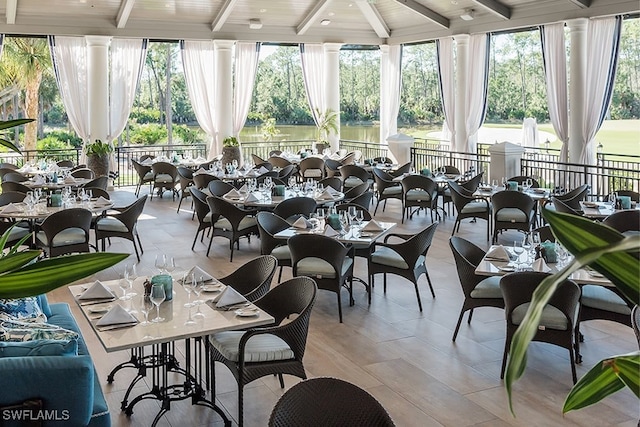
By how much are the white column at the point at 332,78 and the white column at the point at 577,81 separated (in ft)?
19.4

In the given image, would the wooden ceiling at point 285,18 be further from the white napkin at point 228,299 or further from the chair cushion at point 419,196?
the white napkin at point 228,299

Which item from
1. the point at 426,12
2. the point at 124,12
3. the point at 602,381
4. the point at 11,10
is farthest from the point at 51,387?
the point at 426,12

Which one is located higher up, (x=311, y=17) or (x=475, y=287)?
(x=311, y=17)

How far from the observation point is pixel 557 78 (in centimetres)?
1245

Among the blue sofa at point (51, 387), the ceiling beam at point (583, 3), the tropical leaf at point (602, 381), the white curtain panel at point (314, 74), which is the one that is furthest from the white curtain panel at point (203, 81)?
the tropical leaf at point (602, 381)

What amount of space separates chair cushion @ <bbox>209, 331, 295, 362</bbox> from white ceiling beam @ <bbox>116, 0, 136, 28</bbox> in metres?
10.5

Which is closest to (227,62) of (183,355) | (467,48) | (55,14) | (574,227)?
(55,14)

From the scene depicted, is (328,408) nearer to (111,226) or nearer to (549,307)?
(549,307)

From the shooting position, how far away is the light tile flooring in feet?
13.3

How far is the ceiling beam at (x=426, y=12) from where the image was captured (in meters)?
14.0

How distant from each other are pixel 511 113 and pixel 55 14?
11959 mm

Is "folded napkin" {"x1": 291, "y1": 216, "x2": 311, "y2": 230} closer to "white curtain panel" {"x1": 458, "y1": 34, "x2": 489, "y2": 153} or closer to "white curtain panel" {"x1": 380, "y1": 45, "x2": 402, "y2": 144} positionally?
"white curtain panel" {"x1": 458, "y1": 34, "x2": 489, "y2": 153}

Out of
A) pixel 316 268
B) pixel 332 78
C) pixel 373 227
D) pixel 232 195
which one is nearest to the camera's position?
pixel 316 268

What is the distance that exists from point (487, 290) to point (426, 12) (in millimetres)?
10408
